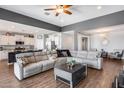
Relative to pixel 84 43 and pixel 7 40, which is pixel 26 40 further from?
pixel 84 43

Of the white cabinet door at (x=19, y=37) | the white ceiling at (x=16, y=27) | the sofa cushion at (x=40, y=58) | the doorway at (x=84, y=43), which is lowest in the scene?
the sofa cushion at (x=40, y=58)

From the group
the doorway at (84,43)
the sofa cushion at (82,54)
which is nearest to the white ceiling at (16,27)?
the sofa cushion at (82,54)

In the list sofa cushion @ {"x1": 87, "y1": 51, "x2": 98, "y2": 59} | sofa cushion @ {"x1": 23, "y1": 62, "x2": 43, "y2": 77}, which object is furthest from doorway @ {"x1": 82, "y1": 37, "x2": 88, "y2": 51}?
sofa cushion @ {"x1": 23, "y1": 62, "x2": 43, "y2": 77}

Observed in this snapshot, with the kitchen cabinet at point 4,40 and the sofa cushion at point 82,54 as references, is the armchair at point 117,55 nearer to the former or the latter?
the sofa cushion at point 82,54

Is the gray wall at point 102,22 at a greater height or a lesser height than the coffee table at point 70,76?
greater

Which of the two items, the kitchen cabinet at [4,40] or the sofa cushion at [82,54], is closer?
the sofa cushion at [82,54]

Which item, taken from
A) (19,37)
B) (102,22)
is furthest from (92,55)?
(19,37)

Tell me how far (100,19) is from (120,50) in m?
4.38

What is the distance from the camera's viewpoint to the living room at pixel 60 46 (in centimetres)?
281

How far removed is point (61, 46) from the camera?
6.57 m

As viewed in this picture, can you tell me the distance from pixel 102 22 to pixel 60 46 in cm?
353

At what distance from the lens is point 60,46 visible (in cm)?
659

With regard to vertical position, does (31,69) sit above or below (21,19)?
below
